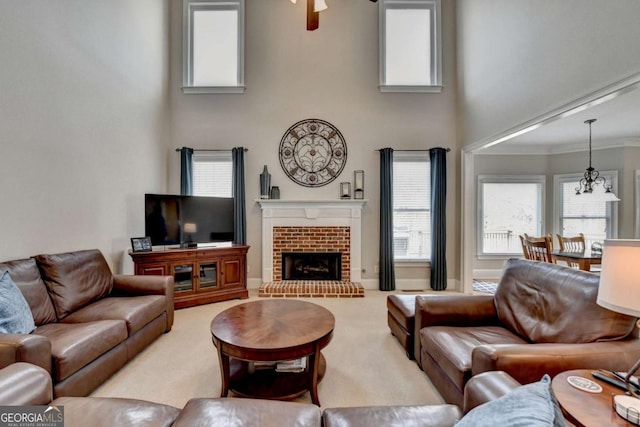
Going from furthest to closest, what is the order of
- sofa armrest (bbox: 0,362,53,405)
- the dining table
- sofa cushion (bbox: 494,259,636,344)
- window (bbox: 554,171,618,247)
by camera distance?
1. window (bbox: 554,171,618,247)
2. the dining table
3. sofa cushion (bbox: 494,259,636,344)
4. sofa armrest (bbox: 0,362,53,405)

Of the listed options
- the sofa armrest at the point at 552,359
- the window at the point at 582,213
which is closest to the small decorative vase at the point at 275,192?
the sofa armrest at the point at 552,359

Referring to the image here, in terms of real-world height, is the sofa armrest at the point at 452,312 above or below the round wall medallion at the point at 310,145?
below

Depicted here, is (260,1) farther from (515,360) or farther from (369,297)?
(515,360)

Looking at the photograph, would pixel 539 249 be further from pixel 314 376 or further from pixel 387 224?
pixel 314 376

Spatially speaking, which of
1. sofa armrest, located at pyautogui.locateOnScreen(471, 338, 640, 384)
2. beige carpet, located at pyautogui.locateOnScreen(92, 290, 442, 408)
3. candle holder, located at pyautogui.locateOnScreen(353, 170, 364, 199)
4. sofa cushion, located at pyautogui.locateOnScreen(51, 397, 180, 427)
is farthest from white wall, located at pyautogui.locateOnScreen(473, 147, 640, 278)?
sofa cushion, located at pyautogui.locateOnScreen(51, 397, 180, 427)

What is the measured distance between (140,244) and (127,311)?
1412 millimetres

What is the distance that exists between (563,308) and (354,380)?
1.53m

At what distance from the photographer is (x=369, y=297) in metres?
4.39

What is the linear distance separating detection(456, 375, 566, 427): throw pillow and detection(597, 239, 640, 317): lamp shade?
66 cm

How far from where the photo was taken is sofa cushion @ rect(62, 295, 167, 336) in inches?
93.0

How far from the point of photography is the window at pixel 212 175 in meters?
4.89

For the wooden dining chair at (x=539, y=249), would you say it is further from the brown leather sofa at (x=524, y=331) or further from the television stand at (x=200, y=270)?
the television stand at (x=200, y=270)

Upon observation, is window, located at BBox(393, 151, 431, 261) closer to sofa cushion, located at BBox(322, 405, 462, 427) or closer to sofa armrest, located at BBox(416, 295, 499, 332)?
sofa armrest, located at BBox(416, 295, 499, 332)

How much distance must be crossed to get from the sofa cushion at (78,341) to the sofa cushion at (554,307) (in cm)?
301
